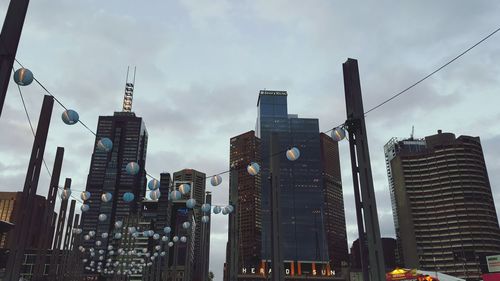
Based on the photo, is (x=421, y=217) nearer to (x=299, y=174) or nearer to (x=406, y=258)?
(x=406, y=258)

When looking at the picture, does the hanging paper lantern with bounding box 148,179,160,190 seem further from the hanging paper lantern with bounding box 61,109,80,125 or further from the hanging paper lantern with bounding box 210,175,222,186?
the hanging paper lantern with bounding box 61,109,80,125

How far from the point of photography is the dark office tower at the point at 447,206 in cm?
14512

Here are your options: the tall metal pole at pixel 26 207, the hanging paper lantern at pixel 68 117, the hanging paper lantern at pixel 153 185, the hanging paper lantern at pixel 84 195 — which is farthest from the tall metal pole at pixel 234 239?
the hanging paper lantern at pixel 68 117

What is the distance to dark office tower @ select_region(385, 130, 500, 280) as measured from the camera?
476 ft

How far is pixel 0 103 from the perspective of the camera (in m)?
9.46

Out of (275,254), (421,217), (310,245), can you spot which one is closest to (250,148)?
(310,245)

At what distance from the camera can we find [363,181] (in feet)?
41.9

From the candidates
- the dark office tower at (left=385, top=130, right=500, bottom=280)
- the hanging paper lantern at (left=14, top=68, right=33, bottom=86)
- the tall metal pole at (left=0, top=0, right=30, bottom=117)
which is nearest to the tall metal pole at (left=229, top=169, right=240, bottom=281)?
the hanging paper lantern at (left=14, top=68, right=33, bottom=86)

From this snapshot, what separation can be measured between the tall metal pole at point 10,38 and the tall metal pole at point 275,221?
1117 cm

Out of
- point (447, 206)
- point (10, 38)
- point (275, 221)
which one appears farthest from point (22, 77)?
point (447, 206)

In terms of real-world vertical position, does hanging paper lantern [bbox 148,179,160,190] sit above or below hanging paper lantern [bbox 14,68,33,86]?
below

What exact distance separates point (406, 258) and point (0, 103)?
17642cm

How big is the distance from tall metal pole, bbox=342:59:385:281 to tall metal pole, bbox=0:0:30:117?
9951mm

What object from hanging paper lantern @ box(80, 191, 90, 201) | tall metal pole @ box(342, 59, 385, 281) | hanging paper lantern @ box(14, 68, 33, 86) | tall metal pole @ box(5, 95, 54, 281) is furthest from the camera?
hanging paper lantern @ box(80, 191, 90, 201)
